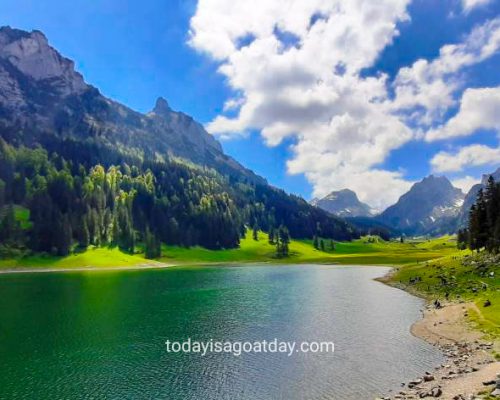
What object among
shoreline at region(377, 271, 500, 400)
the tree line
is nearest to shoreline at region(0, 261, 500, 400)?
shoreline at region(377, 271, 500, 400)

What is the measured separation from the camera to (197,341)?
5569 centimetres

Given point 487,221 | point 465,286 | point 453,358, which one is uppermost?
→ point 487,221

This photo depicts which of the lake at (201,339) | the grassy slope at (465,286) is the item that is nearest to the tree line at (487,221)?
the grassy slope at (465,286)

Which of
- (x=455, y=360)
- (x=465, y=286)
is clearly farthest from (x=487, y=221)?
(x=455, y=360)

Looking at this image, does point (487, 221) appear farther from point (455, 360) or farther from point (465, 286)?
point (455, 360)

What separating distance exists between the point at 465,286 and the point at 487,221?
39.0 m

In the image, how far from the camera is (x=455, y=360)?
44.4 m

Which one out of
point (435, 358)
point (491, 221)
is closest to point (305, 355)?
point (435, 358)

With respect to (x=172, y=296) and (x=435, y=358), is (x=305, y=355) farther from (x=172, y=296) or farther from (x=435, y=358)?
(x=172, y=296)

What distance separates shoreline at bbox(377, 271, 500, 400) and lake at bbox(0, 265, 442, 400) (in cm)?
195

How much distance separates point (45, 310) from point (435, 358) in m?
71.3

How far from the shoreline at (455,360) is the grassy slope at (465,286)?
6.27 feet

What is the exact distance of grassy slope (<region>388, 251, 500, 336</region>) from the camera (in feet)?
192

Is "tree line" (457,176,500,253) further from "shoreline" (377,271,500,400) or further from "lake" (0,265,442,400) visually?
"shoreline" (377,271,500,400)
